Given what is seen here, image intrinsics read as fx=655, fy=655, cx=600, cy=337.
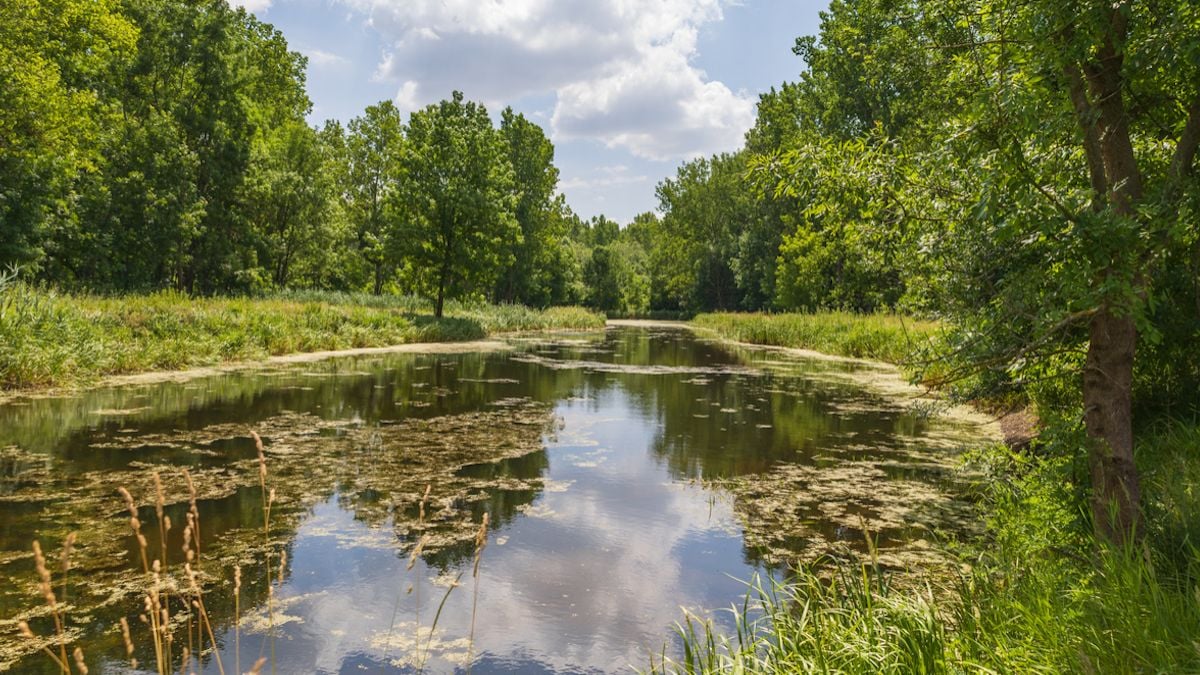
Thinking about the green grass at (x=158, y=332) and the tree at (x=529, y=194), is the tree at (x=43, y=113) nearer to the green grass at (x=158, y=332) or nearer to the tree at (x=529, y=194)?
the green grass at (x=158, y=332)

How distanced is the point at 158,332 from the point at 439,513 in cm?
1371

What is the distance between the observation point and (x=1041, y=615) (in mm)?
3225

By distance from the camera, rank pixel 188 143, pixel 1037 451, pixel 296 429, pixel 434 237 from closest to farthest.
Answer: pixel 1037 451 → pixel 296 429 → pixel 188 143 → pixel 434 237

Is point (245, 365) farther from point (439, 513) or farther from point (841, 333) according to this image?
point (841, 333)

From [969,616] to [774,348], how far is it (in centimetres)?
2737

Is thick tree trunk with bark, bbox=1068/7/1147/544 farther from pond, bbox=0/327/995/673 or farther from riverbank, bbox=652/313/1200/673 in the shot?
pond, bbox=0/327/995/673

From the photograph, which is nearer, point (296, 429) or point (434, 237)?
point (296, 429)

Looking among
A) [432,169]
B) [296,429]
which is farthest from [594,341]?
[296,429]

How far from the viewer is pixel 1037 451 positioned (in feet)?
23.1

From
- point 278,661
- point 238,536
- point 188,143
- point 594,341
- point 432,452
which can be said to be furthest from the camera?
point 594,341

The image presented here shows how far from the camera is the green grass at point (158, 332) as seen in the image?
12.4 metres

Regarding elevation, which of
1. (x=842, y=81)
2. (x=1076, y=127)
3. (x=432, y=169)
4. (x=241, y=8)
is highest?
(x=241, y=8)

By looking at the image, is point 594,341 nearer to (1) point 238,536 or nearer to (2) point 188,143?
(2) point 188,143

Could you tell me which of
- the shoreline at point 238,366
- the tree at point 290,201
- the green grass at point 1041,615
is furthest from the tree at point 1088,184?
the tree at point 290,201
